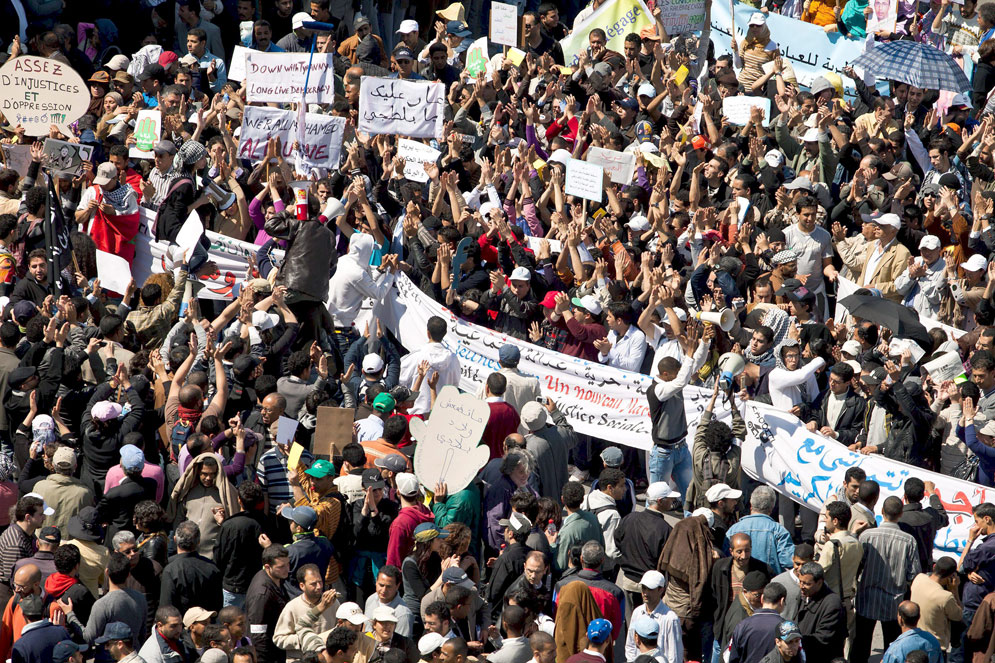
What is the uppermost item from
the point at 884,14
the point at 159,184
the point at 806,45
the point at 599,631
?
the point at 884,14

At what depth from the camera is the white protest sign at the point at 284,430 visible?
37.6 ft

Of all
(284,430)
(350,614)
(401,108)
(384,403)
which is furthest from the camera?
(401,108)

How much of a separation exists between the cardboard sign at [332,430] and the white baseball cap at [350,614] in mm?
2405

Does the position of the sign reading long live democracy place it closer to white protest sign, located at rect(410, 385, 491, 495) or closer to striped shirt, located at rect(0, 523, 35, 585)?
white protest sign, located at rect(410, 385, 491, 495)

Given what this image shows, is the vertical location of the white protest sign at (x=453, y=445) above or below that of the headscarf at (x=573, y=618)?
above

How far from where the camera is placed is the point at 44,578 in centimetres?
1009

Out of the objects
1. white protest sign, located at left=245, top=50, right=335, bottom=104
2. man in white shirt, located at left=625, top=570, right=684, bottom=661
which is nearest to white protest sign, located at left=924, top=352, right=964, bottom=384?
man in white shirt, located at left=625, top=570, right=684, bottom=661

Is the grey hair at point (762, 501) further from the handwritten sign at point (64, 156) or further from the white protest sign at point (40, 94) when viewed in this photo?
the white protest sign at point (40, 94)

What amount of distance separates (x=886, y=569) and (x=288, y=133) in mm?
7566

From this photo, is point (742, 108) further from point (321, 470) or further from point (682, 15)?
point (321, 470)

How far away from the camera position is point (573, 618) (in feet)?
32.2

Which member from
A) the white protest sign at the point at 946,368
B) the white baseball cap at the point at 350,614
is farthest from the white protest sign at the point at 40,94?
the white protest sign at the point at 946,368

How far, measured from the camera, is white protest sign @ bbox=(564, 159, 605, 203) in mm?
15234

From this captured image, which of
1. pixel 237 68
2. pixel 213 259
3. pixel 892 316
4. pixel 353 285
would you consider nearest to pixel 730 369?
pixel 892 316
